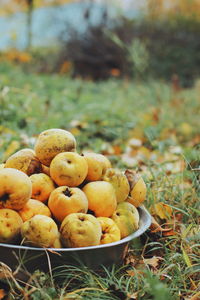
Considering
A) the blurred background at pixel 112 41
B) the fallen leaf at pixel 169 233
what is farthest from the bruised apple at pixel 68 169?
the blurred background at pixel 112 41

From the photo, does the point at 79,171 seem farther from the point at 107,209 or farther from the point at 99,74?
the point at 99,74

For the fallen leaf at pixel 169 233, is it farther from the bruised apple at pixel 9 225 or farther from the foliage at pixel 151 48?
the foliage at pixel 151 48

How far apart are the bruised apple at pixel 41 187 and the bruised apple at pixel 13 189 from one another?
0.39ft

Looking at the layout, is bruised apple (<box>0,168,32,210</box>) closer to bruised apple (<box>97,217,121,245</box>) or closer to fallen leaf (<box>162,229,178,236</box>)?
bruised apple (<box>97,217,121,245</box>)

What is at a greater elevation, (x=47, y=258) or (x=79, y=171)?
(x=79, y=171)

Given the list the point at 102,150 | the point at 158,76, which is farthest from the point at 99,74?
the point at 102,150

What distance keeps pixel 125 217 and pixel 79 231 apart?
288 millimetres

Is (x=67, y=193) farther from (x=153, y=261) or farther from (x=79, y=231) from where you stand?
(x=153, y=261)

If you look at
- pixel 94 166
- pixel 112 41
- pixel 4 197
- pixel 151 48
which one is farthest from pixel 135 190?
pixel 151 48

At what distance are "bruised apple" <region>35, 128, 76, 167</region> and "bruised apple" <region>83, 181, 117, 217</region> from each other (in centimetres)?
21

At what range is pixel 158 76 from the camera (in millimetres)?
10781

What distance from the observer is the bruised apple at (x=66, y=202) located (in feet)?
5.14

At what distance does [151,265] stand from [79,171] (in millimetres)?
512

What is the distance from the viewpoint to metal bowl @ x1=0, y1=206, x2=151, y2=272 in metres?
1.42
